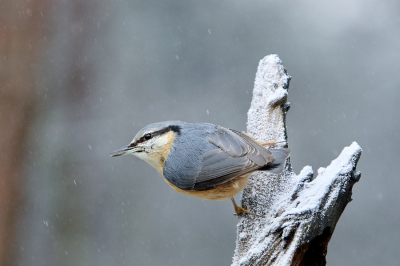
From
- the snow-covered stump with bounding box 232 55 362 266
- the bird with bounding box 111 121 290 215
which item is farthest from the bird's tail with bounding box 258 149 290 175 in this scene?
the snow-covered stump with bounding box 232 55 362 266

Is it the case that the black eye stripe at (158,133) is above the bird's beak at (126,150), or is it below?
above

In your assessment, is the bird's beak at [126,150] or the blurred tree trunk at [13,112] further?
the blurred tree trunk at [13,112]

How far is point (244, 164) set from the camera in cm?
93

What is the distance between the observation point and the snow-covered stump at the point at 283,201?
0.93m

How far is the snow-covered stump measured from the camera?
0.93 metres

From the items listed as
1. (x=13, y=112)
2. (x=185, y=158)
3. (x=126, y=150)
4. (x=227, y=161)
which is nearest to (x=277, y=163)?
(x=227, y=161)

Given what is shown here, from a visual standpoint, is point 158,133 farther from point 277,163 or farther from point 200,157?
point 277,163

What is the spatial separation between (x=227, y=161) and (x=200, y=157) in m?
0.08

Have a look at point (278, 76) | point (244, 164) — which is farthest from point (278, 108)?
point (244, 164)

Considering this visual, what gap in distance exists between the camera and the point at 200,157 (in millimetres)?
959

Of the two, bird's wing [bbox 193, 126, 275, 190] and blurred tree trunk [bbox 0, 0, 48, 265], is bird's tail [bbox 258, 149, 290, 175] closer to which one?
bird's wing [bbox 193, 126, 275, 190]

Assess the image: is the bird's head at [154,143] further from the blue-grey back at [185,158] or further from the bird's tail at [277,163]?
the bird's tail at [277,163]

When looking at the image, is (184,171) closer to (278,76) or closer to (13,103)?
(278,76)

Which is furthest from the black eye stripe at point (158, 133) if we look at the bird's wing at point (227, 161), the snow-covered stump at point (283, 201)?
the snow-covered stump at point (283, 201)
